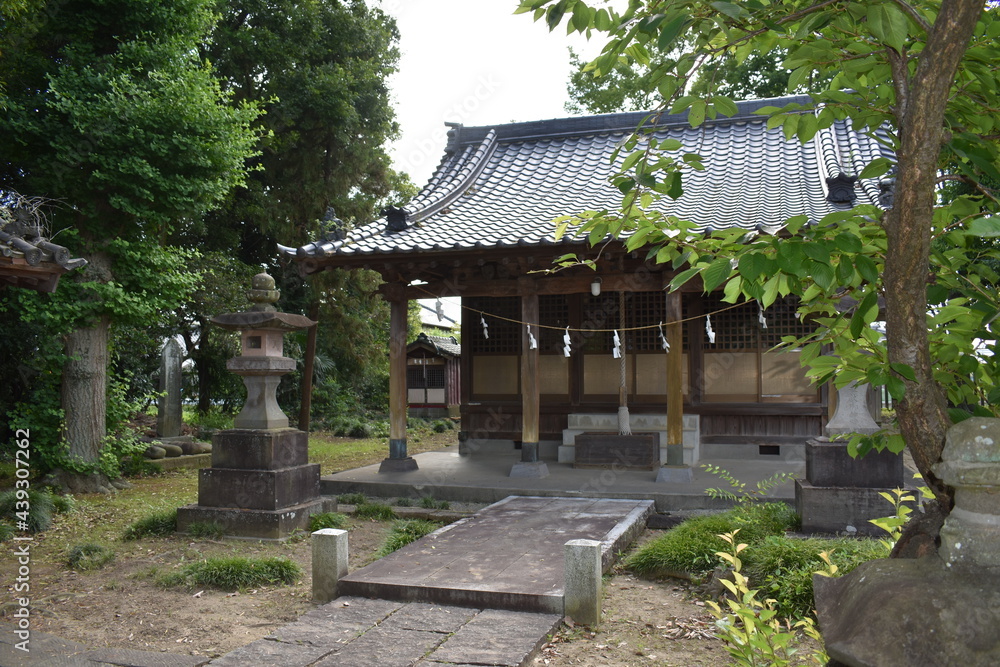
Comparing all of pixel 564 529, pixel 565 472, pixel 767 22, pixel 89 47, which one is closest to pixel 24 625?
pixel 564 529

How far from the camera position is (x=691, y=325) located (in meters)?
12.5

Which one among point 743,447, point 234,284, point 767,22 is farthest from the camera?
point 234,284

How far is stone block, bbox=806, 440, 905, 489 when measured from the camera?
22.7 feet

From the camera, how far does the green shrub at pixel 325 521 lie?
8.27m

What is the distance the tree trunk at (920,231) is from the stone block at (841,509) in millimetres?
5535

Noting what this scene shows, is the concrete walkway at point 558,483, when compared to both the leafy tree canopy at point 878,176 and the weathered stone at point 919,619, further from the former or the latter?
the weathered stone at point 919,619

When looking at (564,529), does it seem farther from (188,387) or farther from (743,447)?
(188,387)

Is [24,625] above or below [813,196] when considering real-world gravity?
below

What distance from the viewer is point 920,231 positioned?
1.71 metres

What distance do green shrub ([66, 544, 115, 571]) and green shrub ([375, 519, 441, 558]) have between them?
2671 mm

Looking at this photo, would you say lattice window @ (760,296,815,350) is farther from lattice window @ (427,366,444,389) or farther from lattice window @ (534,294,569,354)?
lattice window @ (427,366,444,389)

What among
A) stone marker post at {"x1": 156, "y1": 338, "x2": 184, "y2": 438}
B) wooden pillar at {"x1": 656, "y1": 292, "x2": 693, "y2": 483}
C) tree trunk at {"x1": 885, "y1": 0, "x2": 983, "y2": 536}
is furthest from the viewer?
stone marker post at {"x1": 156, "y1": 338, "x2": 184, "y2": 438}

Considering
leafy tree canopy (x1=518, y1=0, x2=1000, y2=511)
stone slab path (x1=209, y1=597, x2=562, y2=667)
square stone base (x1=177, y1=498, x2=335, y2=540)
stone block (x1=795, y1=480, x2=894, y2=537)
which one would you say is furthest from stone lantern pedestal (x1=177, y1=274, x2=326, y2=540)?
leafy tree canopy (x1=518, y1=0, x2=1000, y2=511)

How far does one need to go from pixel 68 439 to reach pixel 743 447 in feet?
34.7
